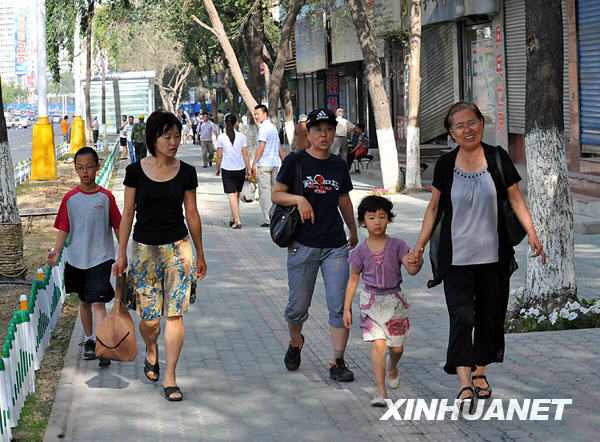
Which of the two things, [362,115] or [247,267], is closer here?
[247,267]

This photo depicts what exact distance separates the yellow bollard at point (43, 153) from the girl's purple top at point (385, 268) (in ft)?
68.8

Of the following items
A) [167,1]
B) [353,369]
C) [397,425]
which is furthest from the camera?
[167,1]

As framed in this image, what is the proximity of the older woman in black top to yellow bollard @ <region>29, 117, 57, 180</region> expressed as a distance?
842 inches

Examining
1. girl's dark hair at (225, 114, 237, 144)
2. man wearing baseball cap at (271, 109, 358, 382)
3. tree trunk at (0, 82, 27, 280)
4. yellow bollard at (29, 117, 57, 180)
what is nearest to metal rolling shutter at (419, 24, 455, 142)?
yellow bollard at (29, 117, 57, 180)

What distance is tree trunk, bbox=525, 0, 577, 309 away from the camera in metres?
7.93

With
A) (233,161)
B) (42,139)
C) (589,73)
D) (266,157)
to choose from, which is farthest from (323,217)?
(42,139)

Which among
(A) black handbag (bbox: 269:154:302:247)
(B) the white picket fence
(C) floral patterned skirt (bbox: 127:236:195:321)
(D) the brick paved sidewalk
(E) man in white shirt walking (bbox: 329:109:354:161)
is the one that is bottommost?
(D) the brick paved sidewalk

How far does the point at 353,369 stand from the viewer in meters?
6.88

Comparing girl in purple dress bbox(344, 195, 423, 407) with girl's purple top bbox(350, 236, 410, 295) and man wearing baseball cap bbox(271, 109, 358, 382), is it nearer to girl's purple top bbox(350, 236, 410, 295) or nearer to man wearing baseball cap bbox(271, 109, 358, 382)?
girl's purple top bbox(350, 236, 410, 295)

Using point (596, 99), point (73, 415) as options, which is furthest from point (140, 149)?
point (73, 415)

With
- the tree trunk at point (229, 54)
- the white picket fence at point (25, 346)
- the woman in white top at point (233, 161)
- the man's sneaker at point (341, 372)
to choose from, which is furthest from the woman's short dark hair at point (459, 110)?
the tree trunk at point (229, 54)

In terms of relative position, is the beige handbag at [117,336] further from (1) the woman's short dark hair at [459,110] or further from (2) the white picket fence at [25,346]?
(1) the woman's short dark hair at [459,110]

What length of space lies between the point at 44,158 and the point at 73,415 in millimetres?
21018

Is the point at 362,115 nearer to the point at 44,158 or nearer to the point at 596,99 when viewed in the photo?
the point at 44,158
